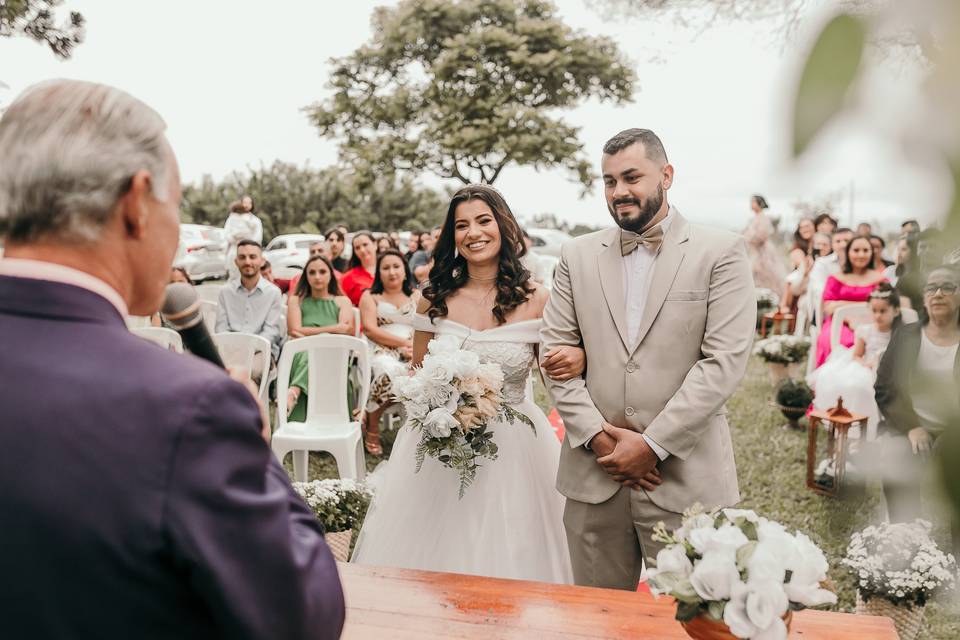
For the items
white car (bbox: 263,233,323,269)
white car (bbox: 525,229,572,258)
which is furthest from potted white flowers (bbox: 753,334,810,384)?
white car (bbox: 263,233,323,269)

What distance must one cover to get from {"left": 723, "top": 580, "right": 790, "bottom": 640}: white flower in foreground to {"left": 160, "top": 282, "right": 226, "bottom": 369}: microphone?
1191 millimetres

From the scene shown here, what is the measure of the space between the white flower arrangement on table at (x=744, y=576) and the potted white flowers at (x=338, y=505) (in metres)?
2.47

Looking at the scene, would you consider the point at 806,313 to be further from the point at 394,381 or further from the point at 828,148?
the point at 828,148

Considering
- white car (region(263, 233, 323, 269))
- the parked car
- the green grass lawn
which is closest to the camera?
the green grass lawn

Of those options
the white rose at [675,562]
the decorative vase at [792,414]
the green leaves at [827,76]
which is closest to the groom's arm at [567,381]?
the white rose at [675,562]

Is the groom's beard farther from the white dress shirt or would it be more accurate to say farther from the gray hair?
the gray hair

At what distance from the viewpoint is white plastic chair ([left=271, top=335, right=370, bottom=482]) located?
5.15m

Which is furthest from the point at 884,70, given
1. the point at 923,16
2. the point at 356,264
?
the point at 356,264

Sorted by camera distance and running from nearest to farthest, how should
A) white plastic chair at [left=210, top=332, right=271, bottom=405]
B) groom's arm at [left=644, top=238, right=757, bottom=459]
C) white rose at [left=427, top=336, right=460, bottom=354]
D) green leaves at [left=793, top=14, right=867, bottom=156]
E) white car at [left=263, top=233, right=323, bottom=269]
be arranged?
1. green leaves at [left=793, top=14, right=867, bottom=156]
2. groom's arm at [left=644, top=238, right=757, bottom=459]
3. white rose at [left=427, top=336, right=460, bottom=354]
4. white plastic chair at [left=210, top=332, right=271, bottom=405]
5. white car at [left=263, top=233, right=323, bottom=269]

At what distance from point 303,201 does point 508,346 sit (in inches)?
1114

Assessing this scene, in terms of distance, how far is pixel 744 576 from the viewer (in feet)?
5.56

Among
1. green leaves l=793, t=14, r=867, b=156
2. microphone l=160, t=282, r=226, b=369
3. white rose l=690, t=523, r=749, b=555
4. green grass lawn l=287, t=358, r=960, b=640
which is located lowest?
green grass lawn l=287, t=358, r=960, b=640

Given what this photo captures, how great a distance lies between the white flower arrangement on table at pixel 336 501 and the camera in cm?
394

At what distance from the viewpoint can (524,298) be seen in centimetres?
343
